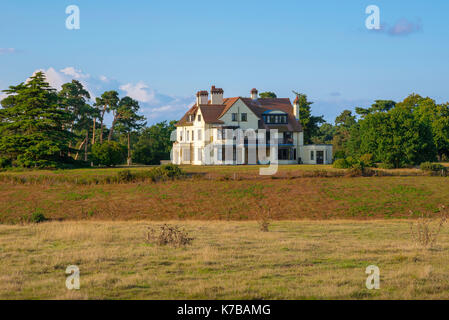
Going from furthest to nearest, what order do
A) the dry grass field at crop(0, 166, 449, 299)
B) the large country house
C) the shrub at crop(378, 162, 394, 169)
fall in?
the large country house < the shrub at crop(378, 162, 394, 169) < the dry grass field at crop(0, 166, 449, 299)

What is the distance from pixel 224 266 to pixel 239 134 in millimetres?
49624

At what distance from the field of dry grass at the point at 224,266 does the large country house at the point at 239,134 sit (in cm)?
4142

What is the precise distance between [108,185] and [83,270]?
29.6m

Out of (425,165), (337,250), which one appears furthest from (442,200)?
(337,250)

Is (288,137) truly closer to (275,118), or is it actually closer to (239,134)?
(275,118)

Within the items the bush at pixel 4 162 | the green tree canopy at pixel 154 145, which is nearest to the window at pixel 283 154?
the green tree canopy at pixel 154 145

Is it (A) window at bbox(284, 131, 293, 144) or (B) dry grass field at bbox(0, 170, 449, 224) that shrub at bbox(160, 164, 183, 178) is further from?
(A) window at bbox(284, 131, 293, 144)

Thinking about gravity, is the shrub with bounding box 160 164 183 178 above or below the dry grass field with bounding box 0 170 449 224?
above

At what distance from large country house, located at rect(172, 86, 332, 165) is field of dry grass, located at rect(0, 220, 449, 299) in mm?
41425

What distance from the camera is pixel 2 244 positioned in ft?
57.2

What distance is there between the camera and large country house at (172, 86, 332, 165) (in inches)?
2434

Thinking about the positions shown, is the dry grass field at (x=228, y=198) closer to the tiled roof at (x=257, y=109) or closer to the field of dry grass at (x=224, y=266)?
the field of dry grass at (x=224, y=266)

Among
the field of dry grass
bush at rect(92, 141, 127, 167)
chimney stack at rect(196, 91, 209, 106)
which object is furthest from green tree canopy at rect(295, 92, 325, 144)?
the field of dry grass

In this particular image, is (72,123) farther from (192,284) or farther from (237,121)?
(192,284)
